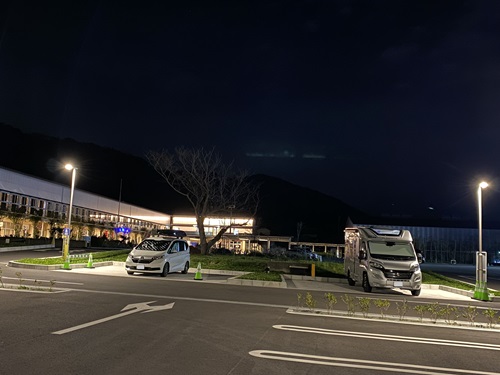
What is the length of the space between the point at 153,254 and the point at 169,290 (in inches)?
208

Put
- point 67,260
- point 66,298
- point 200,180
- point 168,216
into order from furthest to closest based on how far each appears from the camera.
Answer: point 168,216 < point 200,180 < point 67,260 < point 66,298

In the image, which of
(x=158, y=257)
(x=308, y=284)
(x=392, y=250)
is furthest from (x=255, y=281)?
(x=392, y=250)

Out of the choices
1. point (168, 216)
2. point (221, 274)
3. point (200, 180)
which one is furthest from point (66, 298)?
point (168, 216)

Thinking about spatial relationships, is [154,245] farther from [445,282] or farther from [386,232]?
[445,282]

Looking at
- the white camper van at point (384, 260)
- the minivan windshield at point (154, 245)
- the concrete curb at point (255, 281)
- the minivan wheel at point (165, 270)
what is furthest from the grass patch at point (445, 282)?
the minivan windshield at point (154, 245)

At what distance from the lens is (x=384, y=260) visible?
1838cm

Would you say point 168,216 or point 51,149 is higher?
point 51,149

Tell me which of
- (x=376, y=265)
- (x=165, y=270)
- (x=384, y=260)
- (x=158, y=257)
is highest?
(x=384, y=260)

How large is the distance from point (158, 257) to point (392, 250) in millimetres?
10201

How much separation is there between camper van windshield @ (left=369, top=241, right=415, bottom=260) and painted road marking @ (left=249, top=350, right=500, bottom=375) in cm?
1225

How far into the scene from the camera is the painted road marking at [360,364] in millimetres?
6438

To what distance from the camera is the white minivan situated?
1986cm

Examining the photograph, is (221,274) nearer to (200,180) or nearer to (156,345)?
(200,180)

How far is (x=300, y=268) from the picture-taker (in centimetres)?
2519
